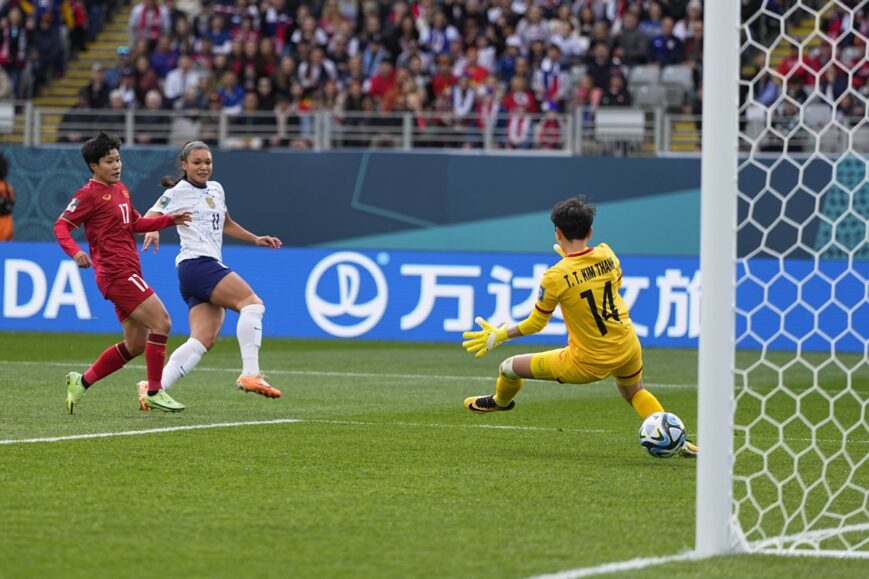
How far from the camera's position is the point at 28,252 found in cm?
1875

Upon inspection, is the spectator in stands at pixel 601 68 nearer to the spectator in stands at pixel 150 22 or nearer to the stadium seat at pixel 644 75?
the stadium seat at pixel 644 75

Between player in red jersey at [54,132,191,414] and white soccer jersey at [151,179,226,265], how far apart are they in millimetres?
277

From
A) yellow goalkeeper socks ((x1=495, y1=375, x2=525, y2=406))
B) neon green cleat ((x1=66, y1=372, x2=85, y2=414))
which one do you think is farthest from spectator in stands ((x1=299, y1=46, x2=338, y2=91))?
yellow goalkeeper socks ((x1=495, y1=375, x2=525, y2=406))

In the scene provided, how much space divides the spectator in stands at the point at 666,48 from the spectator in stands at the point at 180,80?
281 inches

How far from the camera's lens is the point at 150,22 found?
25281mm

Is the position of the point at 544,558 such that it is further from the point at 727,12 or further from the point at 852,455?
the point at 852,455

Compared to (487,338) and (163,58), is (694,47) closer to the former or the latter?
(163,58)

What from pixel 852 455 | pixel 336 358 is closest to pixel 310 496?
pixel 852 455

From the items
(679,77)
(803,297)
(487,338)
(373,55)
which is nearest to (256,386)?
(487,338)

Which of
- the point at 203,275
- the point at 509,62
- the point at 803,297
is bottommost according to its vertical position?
the point at 203,275

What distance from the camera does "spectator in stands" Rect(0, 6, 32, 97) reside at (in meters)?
24.7

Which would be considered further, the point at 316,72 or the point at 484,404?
the point at 316,72

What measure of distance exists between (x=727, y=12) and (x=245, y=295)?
5.39 m

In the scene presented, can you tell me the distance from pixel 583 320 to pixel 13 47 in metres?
18.5
